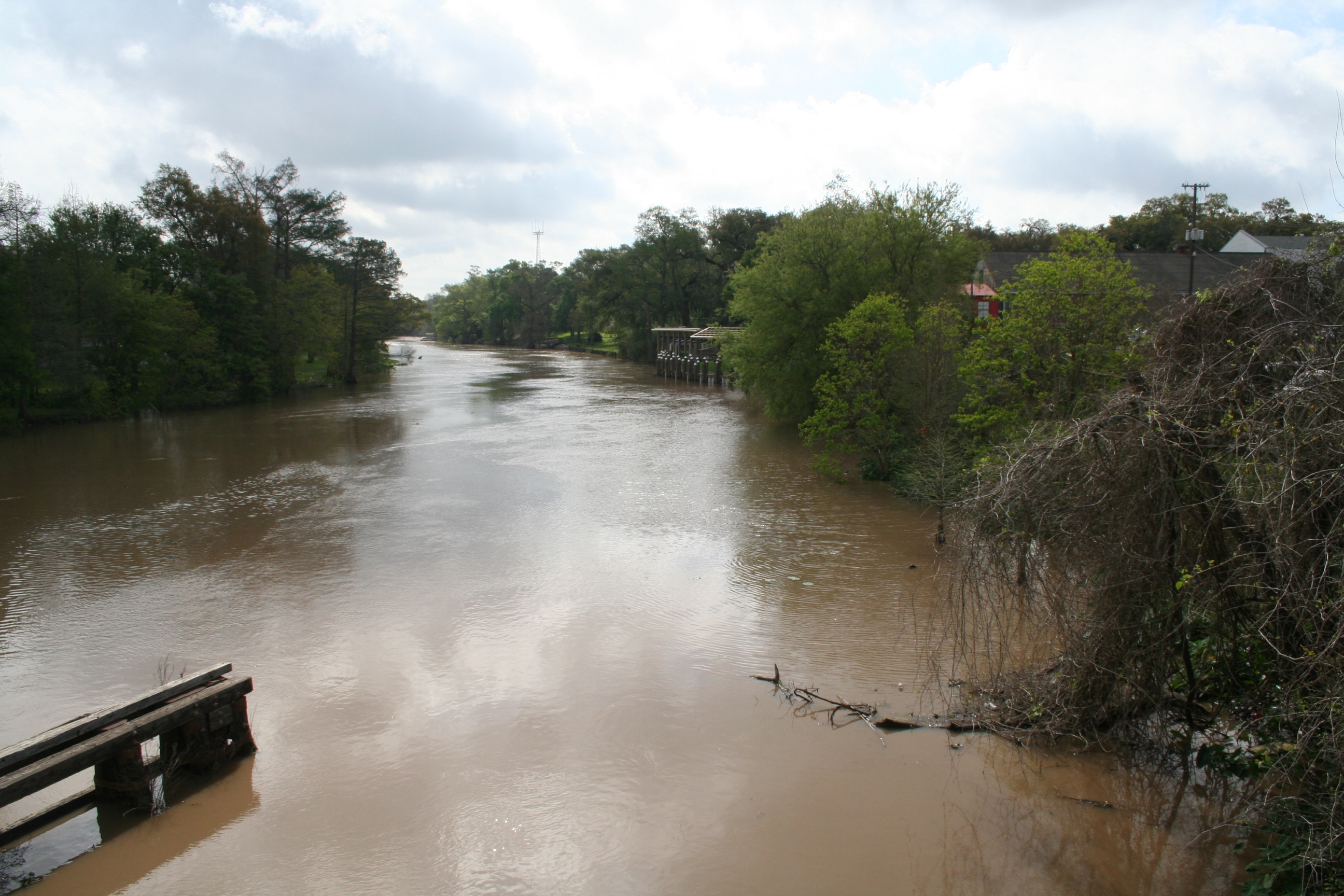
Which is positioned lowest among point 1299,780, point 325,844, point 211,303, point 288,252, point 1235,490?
point 325,844

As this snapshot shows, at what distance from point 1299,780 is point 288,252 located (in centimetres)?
4863

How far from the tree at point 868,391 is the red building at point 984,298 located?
263cm

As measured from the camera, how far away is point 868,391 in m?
16.4

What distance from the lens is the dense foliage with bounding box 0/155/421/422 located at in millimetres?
23500

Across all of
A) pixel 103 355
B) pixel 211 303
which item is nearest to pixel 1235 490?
pixel 103 355

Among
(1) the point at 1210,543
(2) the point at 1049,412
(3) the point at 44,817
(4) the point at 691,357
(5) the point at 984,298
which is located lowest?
(3) the point at 44,817

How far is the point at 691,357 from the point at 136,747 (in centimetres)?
3887

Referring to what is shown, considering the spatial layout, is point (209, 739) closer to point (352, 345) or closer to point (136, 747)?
point (136, 747)

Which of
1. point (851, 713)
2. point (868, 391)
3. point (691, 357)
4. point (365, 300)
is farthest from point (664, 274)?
point (851, 713)

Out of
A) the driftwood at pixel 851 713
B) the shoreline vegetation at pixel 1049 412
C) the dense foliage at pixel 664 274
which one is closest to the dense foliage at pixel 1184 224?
the dense foliage at pixel 664 274

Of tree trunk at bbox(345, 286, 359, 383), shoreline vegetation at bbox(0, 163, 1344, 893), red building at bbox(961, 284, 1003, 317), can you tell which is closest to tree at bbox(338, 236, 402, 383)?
tree trunk at bbox(345, 286, 359, 383)

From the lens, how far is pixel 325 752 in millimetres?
6367

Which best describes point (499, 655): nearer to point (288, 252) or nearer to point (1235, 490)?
point (1235, 490)

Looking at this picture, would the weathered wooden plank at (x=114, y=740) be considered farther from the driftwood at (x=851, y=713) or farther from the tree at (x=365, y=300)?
the tree at (x=365, y=300)
